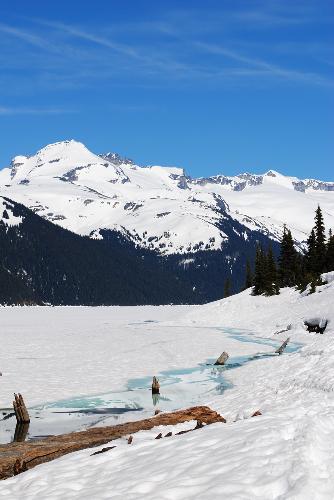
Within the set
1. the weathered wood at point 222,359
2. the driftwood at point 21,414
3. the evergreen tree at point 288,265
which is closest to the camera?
the driftwood at point 21,414

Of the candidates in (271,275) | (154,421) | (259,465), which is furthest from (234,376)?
(271,275)

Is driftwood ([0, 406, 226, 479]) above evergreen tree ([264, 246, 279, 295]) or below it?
below

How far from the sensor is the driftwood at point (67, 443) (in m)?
14.4

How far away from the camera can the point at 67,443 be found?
16094 mm

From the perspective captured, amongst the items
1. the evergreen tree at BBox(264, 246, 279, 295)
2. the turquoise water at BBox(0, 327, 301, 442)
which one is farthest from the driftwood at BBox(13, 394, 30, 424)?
the evergreen tree at BBox(264, 246, 279, 295)

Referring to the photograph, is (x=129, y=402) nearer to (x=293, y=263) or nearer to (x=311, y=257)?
(x=293, y=263)

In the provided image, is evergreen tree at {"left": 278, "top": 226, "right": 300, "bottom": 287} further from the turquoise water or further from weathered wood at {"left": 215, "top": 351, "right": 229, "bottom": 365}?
the turquoise water

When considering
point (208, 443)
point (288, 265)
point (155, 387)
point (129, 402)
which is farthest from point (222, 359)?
point (288, 265)

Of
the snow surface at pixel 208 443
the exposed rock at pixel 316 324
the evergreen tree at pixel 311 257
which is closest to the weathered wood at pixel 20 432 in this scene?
the snow surface at pixel 208 443

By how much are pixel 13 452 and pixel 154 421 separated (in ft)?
15.3

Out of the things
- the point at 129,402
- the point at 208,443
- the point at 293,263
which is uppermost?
the point at 293,263

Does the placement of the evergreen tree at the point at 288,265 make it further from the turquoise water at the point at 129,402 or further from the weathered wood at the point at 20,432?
the weathered wood at the point at 20,432

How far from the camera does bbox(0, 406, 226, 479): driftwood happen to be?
1445 centimetres

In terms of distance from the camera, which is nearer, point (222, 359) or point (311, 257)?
point (222, 359)
